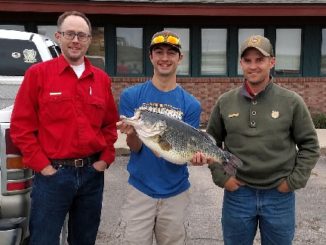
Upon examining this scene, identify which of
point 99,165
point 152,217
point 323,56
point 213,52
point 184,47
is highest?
point 184,47

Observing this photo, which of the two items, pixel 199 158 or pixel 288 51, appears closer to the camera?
pixel 199 158

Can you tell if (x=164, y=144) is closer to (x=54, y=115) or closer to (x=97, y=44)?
(x=54, y=115)

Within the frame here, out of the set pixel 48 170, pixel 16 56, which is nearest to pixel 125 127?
pixel 48 170

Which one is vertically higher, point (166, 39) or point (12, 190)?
point (166, 39)

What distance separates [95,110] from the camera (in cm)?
288

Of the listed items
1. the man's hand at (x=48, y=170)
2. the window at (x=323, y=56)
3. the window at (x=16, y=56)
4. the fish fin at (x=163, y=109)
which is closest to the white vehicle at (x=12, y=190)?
the man's hand at (x=48, y=170)

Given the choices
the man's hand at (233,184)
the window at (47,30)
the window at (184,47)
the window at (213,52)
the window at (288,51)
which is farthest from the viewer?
the window at (288,51)

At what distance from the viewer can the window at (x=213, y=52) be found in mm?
12039

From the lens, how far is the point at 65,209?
295 cm

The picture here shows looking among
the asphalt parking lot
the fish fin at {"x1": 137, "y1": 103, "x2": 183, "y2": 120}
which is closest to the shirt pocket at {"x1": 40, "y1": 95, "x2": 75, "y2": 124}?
the fish fin at {"x1": 137, "y1": 103, "x2": 183, "y2": 120}

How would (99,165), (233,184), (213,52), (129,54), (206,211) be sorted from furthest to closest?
(213,52) < (129,54) < (206,211) < (99,165) < (233,184)

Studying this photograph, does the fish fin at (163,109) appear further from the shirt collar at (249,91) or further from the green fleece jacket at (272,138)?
the shirt collar at (249,91)

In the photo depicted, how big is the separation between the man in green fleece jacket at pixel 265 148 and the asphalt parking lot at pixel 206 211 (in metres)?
1.63

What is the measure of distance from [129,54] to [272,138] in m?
9.57
